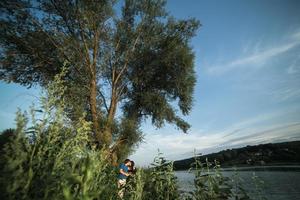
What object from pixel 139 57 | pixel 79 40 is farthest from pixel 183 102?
pixel 79 40

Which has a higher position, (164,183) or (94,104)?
(94,104)

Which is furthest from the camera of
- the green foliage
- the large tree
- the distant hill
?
the distant hill

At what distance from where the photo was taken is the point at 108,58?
21109 mm

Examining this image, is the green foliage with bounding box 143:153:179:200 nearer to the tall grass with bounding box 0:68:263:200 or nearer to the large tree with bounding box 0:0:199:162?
the tall grass with bounding box 0:68:263:200

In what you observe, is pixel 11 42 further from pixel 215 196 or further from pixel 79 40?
pixel 215 196

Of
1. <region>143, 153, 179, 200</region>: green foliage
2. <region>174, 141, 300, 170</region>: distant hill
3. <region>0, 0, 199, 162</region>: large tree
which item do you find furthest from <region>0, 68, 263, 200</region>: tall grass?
<region>174, 141, 300, 170</region>: distant hill

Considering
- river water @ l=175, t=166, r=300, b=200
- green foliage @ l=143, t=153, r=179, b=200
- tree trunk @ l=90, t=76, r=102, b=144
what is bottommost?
river water @ l=175, t=166, r=300, b=200

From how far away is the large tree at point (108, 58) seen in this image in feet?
58.5

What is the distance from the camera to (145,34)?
22062 mm

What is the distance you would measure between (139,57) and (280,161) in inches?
3126

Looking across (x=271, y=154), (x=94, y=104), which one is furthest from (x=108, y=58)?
(x=271, y=154)

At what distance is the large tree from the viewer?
1783cm

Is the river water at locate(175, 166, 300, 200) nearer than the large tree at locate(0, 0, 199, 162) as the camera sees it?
Yes

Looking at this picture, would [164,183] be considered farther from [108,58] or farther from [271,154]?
[271,154]
